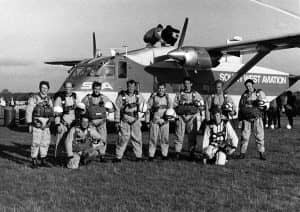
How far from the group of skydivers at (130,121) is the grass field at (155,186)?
388 millimetres

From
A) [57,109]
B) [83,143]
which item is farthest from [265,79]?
[57,109]

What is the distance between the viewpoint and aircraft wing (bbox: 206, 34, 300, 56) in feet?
45.9

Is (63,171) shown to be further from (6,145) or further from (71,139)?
(6,145)

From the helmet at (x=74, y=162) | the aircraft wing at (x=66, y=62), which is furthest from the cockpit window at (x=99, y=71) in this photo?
the aircraft wing at (x=66, y=62)

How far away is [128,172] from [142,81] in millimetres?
7820

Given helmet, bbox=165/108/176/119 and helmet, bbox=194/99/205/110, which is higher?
helmet, bbox=194/99/205/110

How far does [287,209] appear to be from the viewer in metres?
5.00

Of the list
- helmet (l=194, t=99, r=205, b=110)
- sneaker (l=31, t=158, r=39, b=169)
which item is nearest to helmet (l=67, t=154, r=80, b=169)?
sneaker (l=31, t=158, r=39, b=169)

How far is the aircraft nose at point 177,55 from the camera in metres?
14.4

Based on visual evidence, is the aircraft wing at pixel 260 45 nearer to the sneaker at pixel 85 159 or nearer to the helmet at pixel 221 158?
the helmet at pixel 221 158

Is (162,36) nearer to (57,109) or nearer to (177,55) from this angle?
(177,55)

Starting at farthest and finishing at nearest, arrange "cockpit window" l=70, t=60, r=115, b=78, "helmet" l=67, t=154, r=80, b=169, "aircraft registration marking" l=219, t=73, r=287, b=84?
"aircraft registration marking" l=219, t=73, r=287, b=84 → "cockpit window" l=70, t=60, r=115, b=78 → "helmet" l=67, t=154, r=80, b=169

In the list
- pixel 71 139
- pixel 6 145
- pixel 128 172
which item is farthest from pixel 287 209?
pixel 6 145

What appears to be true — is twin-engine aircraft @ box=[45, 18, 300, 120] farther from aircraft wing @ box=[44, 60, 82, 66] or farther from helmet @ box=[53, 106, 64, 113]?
aircraft wing @ box=[44, 60, 82, 66]
